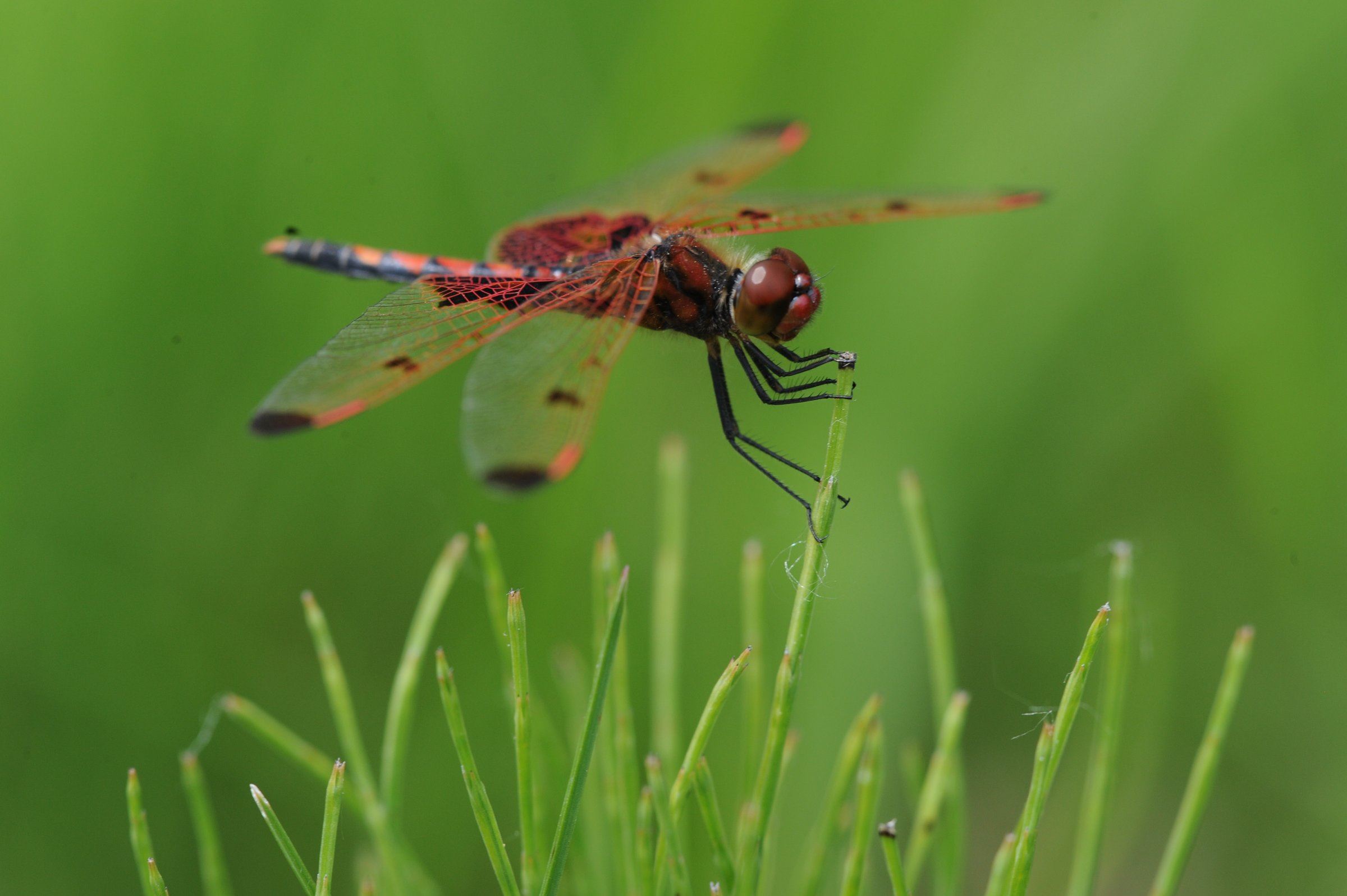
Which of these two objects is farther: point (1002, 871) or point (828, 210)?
point (828, 210)

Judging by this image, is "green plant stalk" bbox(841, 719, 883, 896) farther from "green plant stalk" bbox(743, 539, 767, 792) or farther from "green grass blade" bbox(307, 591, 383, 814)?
"green grass blade" bbox(307, 591, 383, 814)

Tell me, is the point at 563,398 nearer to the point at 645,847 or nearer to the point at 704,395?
the point at 645,847

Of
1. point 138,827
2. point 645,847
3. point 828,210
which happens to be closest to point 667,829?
point 645,847

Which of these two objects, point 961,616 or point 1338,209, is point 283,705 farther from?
point 1338,209

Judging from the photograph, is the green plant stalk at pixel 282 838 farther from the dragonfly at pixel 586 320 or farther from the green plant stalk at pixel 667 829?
the dragonfly at pixel 586 320

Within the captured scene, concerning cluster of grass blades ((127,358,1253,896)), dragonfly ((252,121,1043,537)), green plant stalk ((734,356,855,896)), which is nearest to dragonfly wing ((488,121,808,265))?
dragonfly ((252,121,1043,537))
